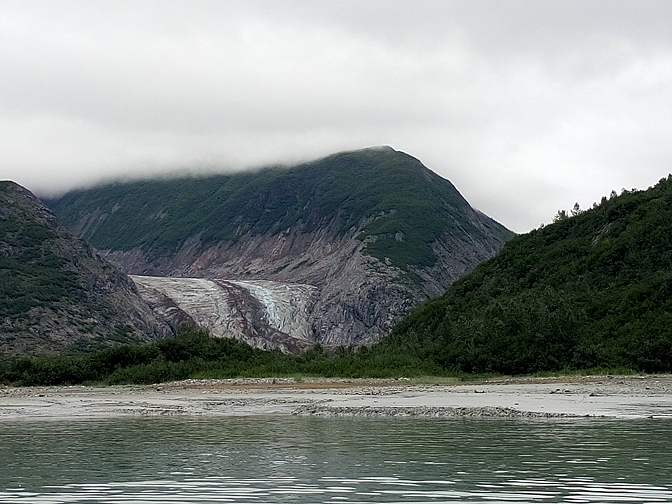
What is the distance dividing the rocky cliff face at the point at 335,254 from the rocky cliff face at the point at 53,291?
12166 mm

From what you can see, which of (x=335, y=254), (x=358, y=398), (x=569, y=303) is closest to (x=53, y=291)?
(x=569, y=303)

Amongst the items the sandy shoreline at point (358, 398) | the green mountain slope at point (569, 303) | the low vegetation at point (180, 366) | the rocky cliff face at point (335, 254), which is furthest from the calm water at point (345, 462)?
the rocky cliff face at point (335, 254)

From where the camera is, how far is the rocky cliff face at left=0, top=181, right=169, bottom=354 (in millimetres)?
89062

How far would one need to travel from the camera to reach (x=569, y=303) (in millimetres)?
Result: 54531

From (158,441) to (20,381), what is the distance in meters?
33.3

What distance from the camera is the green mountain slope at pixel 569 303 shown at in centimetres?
4641

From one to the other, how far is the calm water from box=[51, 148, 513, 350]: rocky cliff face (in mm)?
93071

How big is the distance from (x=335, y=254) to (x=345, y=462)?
143 m

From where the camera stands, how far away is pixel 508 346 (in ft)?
157

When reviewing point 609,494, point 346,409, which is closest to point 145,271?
point 346,409

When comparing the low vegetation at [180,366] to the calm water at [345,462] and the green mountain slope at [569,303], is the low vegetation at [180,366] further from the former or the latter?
the calm water at [345,462]

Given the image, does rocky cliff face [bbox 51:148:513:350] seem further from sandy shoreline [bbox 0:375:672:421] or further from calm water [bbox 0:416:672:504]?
calm water [bbox 0:416:672:504]

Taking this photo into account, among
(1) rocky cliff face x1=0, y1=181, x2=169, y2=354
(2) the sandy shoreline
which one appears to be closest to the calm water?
(2) the sandy shoreline

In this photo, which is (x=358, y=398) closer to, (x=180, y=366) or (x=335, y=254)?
(x=180, y=366)
